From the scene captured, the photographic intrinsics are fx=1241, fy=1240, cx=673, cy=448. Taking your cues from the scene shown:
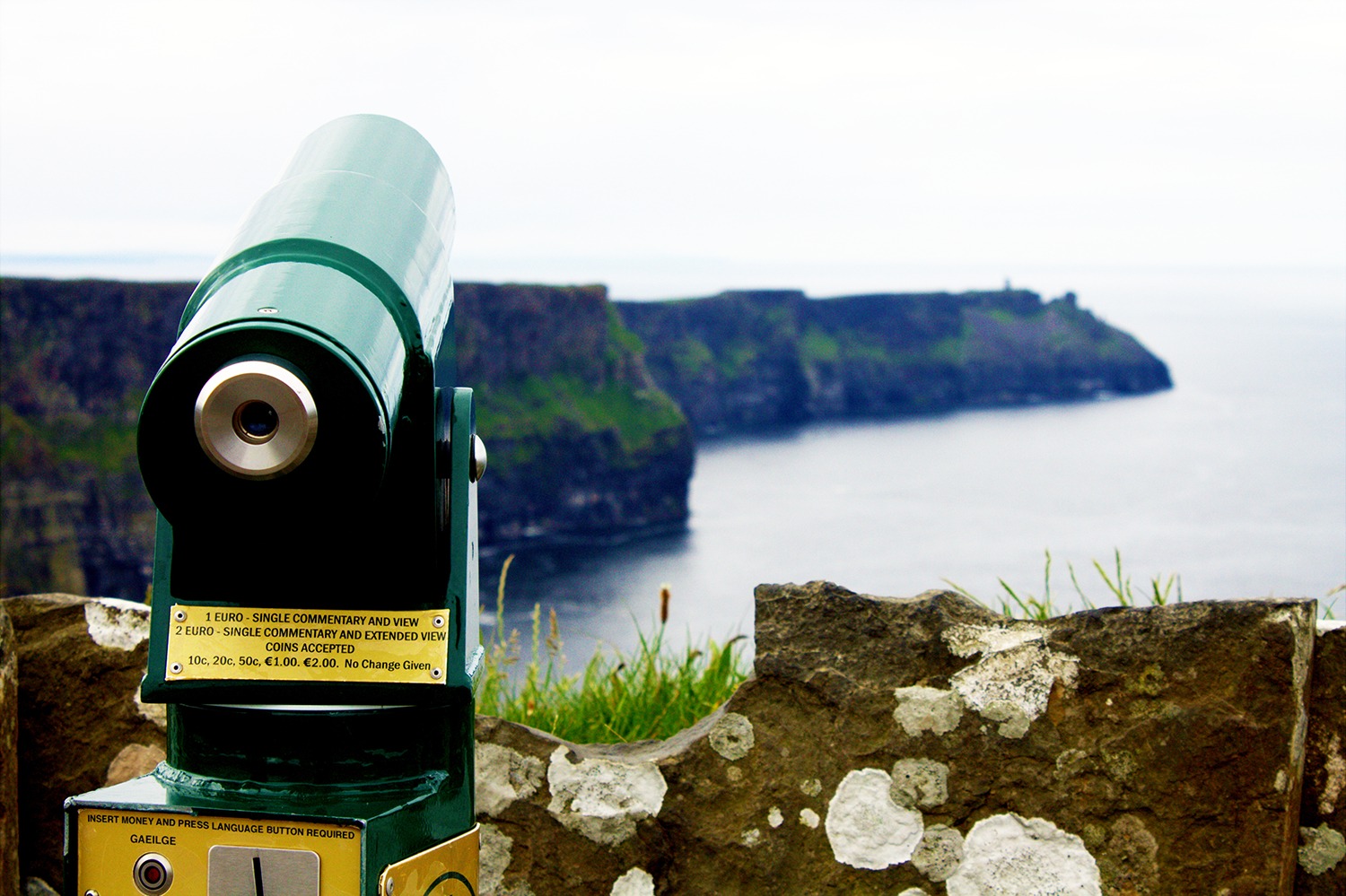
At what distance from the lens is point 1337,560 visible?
24.2 ft

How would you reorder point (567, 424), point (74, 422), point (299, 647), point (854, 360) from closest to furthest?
point (299, 647) → point (74, 422) → point (567, 424) → point (854, 360)

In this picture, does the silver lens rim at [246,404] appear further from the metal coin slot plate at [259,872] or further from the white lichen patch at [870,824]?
the white lichen patch at [870,824]

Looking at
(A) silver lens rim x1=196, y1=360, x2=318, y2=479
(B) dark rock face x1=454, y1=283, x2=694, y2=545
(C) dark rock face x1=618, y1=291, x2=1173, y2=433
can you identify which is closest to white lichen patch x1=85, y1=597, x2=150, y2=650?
(A) silver lens rim x1=196, y1=360, x2=318, y2=479

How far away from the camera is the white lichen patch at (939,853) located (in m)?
2.88

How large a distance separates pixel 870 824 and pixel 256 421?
1812 mm

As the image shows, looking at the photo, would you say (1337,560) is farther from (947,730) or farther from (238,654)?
(238,654)

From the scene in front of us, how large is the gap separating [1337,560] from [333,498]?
715 centimetres

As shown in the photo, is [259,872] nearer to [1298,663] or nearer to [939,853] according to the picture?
[939,853]

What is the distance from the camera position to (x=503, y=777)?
10.1 ft

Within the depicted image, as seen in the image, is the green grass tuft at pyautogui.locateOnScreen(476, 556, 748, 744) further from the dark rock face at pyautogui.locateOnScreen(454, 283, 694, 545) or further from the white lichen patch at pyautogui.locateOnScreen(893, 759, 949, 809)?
the dark rock face at pyautogui.locateOnScreen(454, 283, 694, 545)

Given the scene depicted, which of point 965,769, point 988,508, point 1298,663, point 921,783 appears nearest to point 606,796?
point 921,783

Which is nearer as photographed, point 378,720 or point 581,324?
point 378,720

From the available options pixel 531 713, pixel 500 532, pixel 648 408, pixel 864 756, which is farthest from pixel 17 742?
pixel 648 408

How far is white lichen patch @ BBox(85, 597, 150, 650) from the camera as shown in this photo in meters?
3.28
